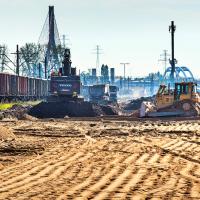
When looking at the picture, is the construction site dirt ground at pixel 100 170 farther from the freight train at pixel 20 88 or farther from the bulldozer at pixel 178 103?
the freight train at pixel 20 88

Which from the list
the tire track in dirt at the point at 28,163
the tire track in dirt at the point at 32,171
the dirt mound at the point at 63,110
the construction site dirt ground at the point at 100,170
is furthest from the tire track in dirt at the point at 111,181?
the dirt mound at the point at 63,110

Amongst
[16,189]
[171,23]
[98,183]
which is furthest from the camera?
[171,23]

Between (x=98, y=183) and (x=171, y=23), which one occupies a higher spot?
(x=171, y=23)

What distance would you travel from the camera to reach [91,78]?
16488 centimetres

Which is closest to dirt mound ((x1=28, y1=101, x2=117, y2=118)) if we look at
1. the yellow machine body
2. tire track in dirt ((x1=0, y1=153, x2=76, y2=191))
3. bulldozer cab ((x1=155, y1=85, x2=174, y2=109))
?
bulldozer cab ((x1=155, y1=85, x2=174, y2=109))

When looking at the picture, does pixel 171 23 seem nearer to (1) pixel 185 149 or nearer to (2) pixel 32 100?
(2) pixel 32 100

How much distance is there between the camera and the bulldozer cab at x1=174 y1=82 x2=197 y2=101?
3953 cm

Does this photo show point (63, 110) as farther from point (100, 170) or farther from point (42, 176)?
point (42, 176)

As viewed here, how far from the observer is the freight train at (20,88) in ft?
179

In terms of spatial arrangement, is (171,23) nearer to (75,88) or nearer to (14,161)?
(75,88)

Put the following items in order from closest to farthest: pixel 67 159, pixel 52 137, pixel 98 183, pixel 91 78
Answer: pixel 98 183
pixel 67 159
pixel 52 137
pixel 91 78

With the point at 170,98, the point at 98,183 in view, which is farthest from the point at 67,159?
the point at 170,98

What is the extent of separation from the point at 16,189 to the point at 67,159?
5058 millimetres

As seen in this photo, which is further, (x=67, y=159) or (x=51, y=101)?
(x=51, y=101)
